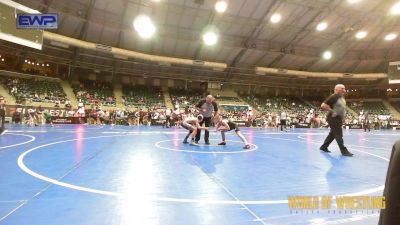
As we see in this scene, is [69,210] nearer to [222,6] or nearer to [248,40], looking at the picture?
[222,6]

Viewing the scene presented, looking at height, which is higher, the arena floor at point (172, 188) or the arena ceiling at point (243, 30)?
the arena ceiling at point (243, 30)

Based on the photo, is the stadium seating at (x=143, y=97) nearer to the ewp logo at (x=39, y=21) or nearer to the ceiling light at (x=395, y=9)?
the ewp logo at (x=39, y=21)

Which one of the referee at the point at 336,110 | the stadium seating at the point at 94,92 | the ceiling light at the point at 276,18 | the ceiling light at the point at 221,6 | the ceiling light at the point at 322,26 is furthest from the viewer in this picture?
the stadium seating at the point at 94,92

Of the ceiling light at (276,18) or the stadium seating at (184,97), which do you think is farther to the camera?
the stadium seating at (184,97)

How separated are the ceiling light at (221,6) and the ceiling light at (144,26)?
22.0 ft

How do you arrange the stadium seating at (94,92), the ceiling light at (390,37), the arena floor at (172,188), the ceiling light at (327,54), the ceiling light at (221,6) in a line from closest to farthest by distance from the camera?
the arena floor at (172,188)
the ceiling light at (221,6)
the stadium seating at (94,92)
the ceiling light at (390,37)
the ceiling light at (327,54)

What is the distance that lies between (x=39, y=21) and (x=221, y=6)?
18.5 meters

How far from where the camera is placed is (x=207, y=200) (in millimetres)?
3568

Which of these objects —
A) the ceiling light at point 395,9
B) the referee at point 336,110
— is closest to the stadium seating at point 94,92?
the referee at point 336,110

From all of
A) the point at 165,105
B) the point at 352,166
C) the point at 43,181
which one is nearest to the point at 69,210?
the point at 43,181

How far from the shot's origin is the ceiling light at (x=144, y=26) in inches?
1081

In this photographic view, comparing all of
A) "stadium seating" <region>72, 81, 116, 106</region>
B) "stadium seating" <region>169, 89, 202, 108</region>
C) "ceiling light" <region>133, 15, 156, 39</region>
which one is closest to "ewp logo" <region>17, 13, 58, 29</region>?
"ceiling light" <region>133, 15, 156, 39</region>

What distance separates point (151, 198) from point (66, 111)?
2568 cm

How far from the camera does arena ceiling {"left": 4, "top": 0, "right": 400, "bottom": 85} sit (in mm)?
26391
